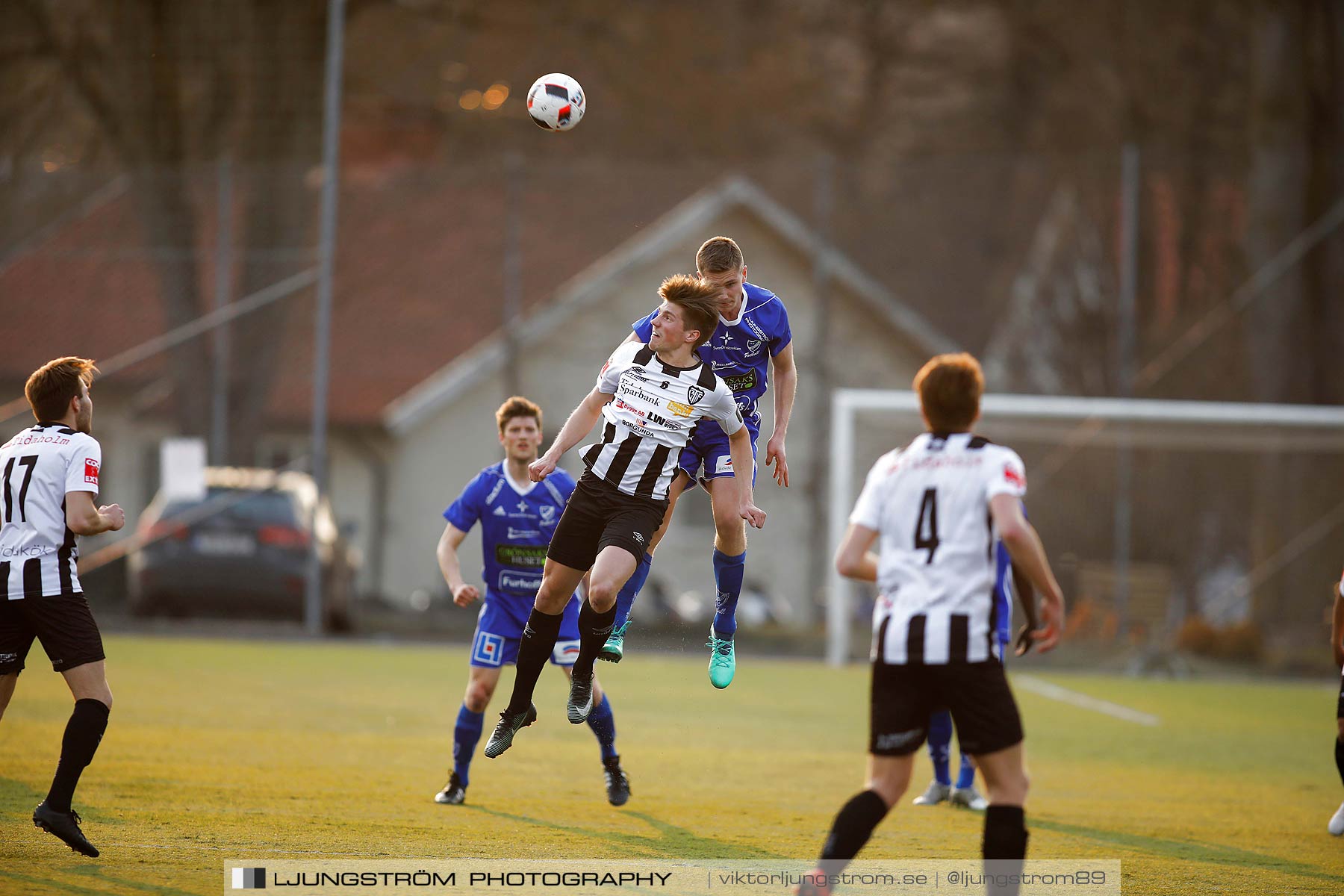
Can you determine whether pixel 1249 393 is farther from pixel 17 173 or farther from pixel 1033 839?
pixel 17 173

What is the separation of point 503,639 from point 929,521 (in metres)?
3.91

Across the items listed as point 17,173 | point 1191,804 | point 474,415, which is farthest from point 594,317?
point 1191,804

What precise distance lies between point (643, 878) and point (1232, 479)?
14.0m

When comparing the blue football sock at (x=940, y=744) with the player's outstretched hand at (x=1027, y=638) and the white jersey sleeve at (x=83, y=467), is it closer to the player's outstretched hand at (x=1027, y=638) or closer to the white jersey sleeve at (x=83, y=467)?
the player's outstretched hand at (x=1027, y=638)

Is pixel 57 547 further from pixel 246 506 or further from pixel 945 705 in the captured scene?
pixel 246 506

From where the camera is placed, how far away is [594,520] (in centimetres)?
677

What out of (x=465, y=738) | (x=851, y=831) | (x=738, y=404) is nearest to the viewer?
(x=851, y=831)

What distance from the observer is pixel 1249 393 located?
19.2m

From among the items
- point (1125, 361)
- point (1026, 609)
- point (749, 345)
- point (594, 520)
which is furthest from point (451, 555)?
point (1125, 361)

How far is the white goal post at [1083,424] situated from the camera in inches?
678

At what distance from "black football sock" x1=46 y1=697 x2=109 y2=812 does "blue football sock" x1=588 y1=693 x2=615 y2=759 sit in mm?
2558

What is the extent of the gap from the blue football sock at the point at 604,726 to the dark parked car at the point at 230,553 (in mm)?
10367

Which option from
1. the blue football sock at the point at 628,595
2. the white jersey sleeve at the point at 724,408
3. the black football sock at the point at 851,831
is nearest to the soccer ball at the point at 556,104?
the white jersey sleeve at the point at 724,408

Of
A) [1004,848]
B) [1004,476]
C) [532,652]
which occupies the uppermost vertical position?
[1004,476]
